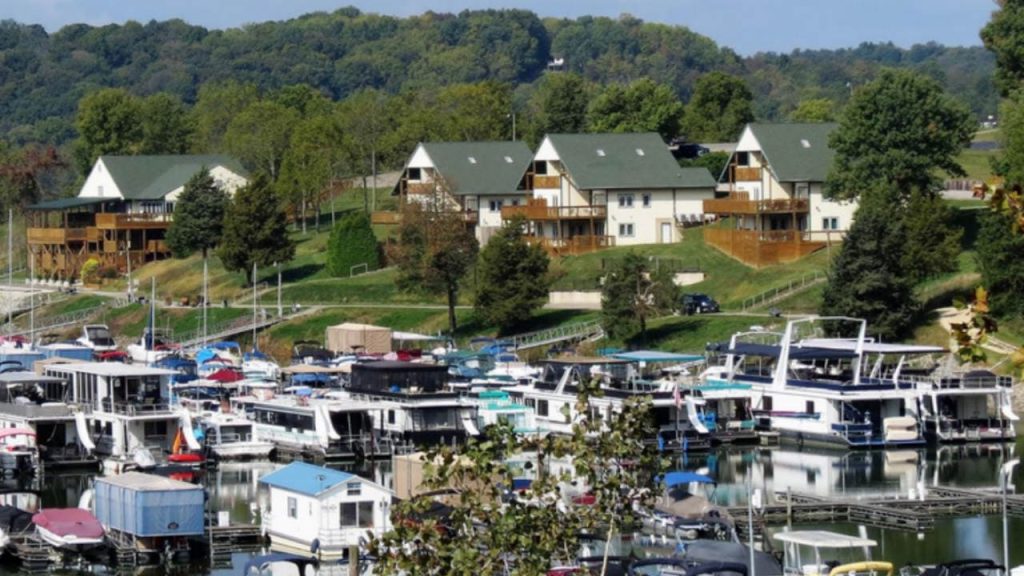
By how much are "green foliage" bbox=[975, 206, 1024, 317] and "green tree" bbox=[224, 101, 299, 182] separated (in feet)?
201

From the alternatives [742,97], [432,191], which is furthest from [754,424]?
[742,97]

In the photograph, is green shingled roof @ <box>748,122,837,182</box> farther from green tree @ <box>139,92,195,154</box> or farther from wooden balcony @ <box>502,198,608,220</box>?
green tree @ <box>139,92,195,154</box>

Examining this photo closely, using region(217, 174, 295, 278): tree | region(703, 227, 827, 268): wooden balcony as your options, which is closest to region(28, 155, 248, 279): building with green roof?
region(217, 174, 295, 278): tree

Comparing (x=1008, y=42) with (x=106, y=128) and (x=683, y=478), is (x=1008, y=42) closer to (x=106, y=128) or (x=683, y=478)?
(x=683, y=478)

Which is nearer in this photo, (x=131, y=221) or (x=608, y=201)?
(x=608, y=201)

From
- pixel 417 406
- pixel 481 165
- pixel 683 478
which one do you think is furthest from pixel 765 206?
pixel 683 478

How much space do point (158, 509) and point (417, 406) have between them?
66.4 feet

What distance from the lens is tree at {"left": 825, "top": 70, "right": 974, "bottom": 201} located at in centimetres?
9250

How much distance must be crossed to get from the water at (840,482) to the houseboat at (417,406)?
3212 mm

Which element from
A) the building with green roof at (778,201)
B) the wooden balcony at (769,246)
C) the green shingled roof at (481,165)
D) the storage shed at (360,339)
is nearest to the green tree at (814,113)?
the green shingled roof at (481,165)

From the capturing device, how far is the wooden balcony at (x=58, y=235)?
125m

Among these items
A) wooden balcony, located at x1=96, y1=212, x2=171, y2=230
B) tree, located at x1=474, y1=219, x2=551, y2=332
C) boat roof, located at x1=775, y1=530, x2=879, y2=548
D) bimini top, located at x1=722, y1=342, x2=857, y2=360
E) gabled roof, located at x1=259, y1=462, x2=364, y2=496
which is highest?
wooden balcony, located at x1=96, y1=212, x2=171, y2=230

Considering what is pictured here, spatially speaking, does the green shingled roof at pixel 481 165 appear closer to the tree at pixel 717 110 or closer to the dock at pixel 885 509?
the tree at pixel 717 110

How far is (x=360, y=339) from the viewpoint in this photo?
90.4 meters
